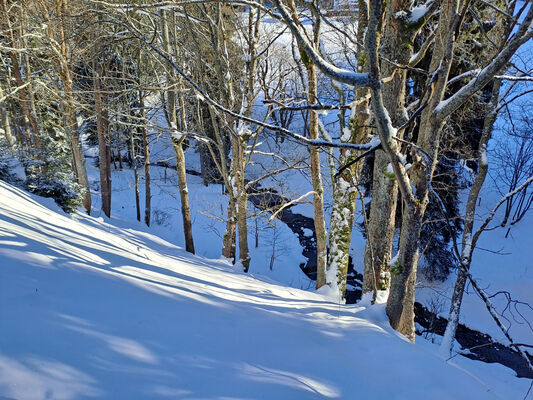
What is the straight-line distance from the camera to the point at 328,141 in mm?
2705

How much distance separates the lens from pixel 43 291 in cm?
214

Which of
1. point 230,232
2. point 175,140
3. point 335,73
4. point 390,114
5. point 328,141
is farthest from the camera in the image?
point 230,232

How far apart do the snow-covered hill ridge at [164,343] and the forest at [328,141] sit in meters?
0.07

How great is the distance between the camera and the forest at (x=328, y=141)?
2.77m

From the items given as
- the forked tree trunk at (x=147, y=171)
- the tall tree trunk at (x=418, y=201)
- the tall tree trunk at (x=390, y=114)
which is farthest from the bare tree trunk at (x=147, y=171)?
the tall tree trunk at (x=418, y=201)

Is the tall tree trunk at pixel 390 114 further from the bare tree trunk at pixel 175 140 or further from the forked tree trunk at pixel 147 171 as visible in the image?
the forked tree trunk at pixel 147 171

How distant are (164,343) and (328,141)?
1949 mm

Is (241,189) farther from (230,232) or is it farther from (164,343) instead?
(164,343)

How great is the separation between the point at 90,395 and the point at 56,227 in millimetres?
3296

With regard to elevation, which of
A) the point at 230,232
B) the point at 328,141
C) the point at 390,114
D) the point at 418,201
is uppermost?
the point at 390,114

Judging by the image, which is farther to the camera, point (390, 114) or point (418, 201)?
point (390, 114)

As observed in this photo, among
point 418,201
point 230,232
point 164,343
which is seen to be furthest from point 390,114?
→ point 230,232

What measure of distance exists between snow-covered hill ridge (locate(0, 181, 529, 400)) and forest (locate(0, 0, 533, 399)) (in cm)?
7

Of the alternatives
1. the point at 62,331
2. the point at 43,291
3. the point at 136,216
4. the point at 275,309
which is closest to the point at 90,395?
the point at 62,331
